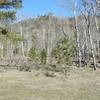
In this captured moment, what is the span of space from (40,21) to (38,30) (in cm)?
308

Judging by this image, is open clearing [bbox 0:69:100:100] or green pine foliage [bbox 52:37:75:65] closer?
open clearing [bbox 0:69:100:100]

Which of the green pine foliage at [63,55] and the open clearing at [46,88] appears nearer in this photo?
the open clearing at [46,88]

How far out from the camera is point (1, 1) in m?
24.3

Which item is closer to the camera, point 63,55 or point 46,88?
point 46,88

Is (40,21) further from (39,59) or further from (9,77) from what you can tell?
(9,77)

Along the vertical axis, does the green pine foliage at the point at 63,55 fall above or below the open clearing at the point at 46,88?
above

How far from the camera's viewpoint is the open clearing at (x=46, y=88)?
16.1 metres

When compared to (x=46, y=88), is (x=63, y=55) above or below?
above

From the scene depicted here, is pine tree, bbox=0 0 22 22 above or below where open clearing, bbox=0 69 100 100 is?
above

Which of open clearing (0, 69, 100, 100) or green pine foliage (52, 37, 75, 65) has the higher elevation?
green pine foliage (52, 37, 75, 65)

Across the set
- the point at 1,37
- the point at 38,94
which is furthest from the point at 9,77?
the point at 38,94

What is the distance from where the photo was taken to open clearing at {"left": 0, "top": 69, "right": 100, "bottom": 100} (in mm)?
16109

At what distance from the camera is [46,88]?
63.2 feet

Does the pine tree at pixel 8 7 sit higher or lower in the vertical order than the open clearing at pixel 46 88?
higher
